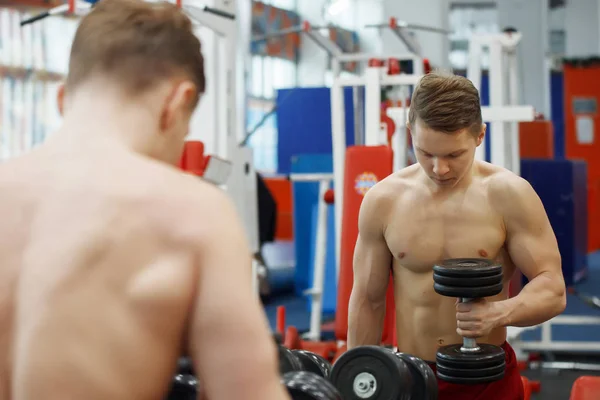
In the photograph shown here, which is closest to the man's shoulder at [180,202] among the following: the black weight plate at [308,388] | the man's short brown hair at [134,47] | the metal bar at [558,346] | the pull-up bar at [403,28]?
the man's short brown hair at [134,47]

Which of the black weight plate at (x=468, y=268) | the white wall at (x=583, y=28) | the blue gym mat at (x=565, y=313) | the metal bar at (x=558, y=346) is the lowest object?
the blue gym mat at (x=565, y=313)

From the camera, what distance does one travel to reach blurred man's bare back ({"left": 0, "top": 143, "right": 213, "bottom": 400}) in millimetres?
1012

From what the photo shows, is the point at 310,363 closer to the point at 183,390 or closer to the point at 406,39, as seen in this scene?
the point at 183,390

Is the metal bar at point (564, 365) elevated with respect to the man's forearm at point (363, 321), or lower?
lower

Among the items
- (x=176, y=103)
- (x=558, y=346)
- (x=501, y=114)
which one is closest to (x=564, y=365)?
(x=558, y=346)

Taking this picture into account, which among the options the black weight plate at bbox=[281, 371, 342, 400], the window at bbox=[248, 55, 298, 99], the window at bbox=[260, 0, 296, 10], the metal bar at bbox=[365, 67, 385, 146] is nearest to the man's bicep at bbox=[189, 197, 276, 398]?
the black weight plate at bbox=[281, 371, 342, 400]

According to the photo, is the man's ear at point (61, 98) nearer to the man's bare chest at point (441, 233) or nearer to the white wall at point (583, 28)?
the man's bare chest at point (441, 233)

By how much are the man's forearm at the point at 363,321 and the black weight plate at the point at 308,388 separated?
3.06ft

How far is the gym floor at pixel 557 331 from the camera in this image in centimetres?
479

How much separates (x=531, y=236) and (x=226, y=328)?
144cm

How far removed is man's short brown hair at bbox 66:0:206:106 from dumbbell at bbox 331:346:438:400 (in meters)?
1.13

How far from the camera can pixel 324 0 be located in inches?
546

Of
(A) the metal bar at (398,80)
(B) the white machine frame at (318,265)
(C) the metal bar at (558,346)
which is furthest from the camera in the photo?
(B) the white machine frame at (318,265)

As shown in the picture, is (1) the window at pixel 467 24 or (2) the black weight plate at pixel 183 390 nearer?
(2) the black weight plate at pixel 183 390
